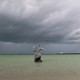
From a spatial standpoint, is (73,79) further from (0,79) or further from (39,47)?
(39,47)

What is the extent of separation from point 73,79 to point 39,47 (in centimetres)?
1839

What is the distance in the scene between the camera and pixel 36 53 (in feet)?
114

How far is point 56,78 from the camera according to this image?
17109 mm

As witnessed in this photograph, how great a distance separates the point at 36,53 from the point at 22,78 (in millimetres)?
18036

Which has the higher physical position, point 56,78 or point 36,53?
point 36,53

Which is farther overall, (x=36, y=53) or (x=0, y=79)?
(x=36, y=53)

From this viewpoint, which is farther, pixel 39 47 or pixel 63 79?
pixel 39 47

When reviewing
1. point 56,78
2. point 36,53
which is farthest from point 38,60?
point 56,78

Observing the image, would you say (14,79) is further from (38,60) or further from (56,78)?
(38,60)

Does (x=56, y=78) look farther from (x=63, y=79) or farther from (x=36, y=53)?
(x=36, y=53)

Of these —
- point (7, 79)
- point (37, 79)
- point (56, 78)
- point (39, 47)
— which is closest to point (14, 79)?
point (7, 79)

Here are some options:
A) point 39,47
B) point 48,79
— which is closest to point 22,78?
point 48,79

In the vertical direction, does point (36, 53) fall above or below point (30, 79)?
above

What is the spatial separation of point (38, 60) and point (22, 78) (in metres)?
19.4
